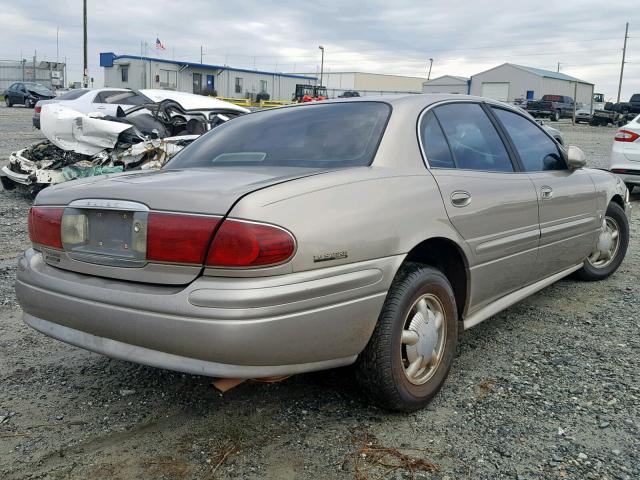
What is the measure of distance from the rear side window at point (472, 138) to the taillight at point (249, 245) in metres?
1.40

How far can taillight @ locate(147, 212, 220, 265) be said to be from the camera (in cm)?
223

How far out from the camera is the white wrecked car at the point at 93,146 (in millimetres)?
7777

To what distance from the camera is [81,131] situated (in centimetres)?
816

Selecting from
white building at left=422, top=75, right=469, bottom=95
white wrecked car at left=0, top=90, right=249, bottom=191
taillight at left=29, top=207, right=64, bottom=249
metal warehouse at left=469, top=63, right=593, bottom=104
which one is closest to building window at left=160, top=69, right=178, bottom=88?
white building at left=422, top=75, right=469, bottom=95

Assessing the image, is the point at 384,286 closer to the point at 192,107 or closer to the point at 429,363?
the point at 429,363

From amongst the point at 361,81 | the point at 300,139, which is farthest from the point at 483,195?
the point at 361,81

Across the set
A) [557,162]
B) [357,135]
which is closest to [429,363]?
[357,135]

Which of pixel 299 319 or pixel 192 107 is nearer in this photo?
pixel 299 319

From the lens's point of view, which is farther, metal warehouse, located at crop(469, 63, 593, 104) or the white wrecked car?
metal warehouse, located at crop(469, 63, 593, 104)

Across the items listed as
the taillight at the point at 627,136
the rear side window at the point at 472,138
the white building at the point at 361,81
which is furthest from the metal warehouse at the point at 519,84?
the rear side window at the point at 472,138

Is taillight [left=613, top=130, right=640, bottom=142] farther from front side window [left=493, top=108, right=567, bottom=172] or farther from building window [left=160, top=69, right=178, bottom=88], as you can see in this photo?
building window [left=160, top=69, right=178, bottom=88]

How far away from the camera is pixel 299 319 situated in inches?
87.8

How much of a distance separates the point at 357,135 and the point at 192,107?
7427 mm

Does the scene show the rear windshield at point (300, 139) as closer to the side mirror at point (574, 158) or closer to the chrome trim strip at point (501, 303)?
the chrome trim strip at point (501, 303)
